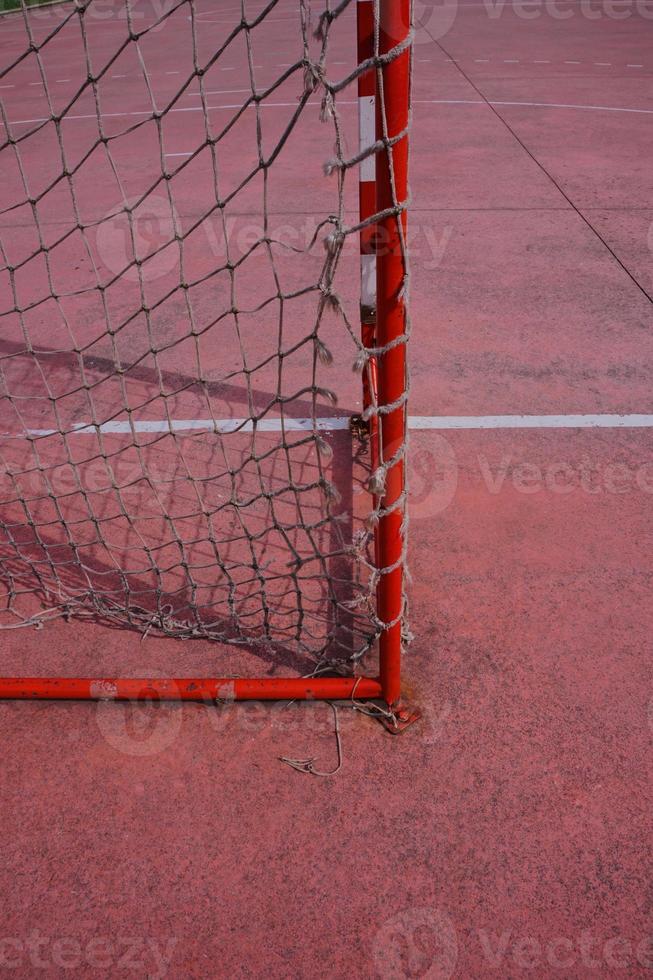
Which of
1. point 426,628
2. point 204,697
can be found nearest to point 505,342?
point 426,628

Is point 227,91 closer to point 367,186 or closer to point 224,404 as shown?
point 224,404

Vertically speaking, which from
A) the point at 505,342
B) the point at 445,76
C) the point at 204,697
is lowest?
the point at 204,697

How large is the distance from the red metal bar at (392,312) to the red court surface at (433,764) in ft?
1.18

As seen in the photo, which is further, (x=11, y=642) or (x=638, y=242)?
(x=638, y=242)

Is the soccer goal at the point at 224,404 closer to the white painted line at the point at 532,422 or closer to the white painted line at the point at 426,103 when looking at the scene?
the white painted line at the point at 532,422

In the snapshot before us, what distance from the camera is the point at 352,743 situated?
2.21 meters

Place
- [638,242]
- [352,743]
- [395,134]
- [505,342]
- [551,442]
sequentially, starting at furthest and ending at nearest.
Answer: [638,242] < [505,342] < [551,442] < [352,743] < [395,134]

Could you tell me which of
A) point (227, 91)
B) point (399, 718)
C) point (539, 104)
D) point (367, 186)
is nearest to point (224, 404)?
point (367, 186)

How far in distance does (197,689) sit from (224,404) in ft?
5.98

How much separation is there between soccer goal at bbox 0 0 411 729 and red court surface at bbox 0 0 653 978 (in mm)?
110

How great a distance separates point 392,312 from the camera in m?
1.69

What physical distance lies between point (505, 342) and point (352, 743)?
2.71m

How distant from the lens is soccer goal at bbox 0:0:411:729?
1.79 m

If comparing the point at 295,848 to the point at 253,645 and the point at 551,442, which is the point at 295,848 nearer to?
the point at 253,645
